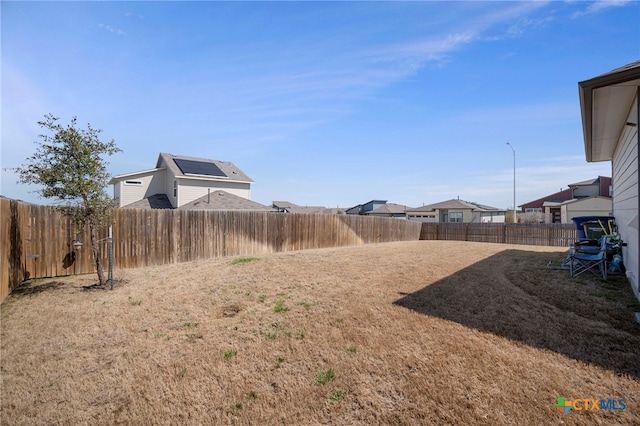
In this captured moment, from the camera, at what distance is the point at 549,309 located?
4.52 meters

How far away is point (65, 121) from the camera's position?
628 cm

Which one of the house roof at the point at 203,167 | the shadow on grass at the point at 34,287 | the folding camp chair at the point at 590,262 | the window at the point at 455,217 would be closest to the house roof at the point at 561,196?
the window at the point at 455,217

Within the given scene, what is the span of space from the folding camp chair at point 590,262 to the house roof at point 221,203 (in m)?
15.7

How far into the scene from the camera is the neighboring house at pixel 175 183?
19172 millimetres

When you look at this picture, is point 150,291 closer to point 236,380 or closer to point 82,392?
point 82,392

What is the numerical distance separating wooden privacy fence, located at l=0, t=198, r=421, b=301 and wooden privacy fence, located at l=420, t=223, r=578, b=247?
10.9 meters

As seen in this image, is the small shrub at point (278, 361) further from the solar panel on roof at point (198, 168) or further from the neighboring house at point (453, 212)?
the neighboring house at point (453, 212)

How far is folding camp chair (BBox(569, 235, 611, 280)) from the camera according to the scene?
21.1ft

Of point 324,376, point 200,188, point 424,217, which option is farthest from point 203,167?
point 424,217

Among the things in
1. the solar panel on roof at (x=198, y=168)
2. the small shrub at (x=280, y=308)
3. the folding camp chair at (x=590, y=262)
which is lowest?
the small shrub at (x=280, y=308)

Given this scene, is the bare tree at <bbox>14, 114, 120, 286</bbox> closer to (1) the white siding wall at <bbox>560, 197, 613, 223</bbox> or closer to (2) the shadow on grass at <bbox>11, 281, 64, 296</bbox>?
(2) the shadow on grass at <bbox>11, 281, 64, 296</bbox>

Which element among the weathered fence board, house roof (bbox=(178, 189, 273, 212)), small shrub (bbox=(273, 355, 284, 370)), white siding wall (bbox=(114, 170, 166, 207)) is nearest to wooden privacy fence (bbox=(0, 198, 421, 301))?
the weathered fence board

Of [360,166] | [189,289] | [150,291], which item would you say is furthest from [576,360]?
[360,166]

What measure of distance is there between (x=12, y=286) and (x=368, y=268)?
7945 mm
